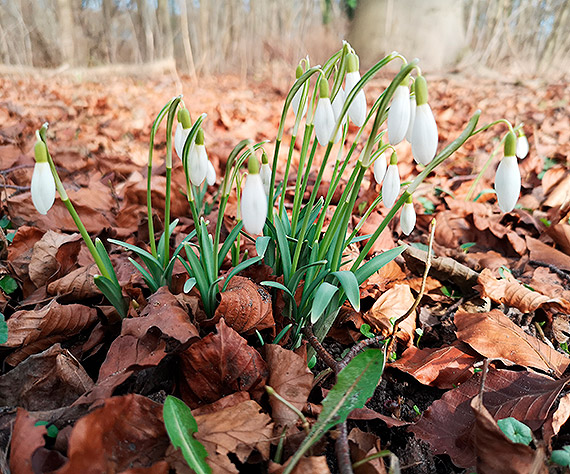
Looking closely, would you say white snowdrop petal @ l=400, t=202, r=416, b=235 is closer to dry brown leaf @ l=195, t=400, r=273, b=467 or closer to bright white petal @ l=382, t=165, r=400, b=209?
bright white petal @ l=382, t=165, r=400, b=209

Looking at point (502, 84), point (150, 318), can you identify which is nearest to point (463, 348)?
point (150, 318)

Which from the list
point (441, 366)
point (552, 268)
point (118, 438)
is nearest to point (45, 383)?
point (118, 438)

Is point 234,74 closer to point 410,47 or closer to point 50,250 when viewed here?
point 410,47

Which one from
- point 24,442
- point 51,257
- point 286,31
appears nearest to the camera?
point 24,442

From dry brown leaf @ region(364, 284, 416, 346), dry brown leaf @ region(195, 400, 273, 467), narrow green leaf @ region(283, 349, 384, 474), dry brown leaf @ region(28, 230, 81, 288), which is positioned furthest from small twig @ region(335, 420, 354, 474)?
dry brown leaf @ region(28, 230, 81, 288)

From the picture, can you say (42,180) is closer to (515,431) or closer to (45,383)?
(45,383)
